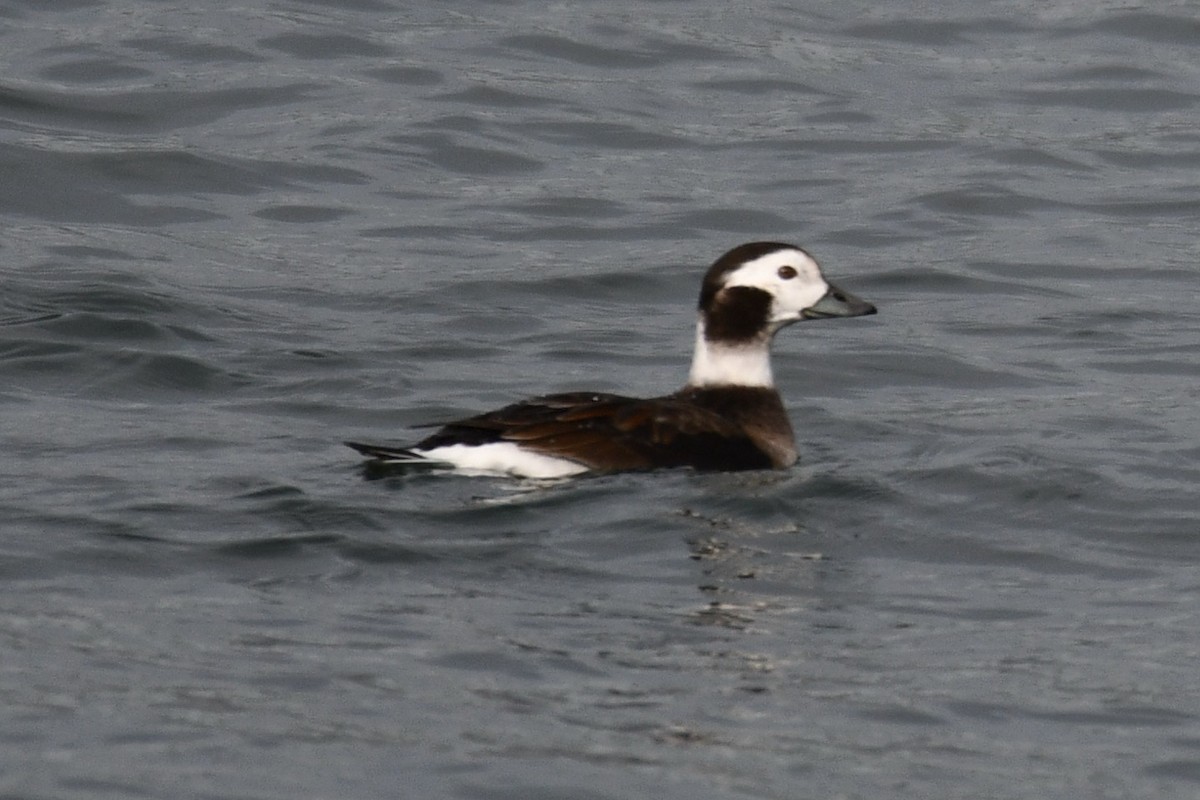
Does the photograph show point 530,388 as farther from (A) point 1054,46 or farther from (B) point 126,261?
(A) point 1054,46

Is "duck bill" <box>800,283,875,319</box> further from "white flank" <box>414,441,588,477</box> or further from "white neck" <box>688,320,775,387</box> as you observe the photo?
"white flank" <box>414,441,588,477</box>

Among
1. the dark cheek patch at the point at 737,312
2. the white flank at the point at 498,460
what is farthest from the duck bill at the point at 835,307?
the white flank at the point at 498,460

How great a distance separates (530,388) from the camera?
10.9m

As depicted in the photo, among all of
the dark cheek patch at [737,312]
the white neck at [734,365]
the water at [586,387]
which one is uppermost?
the dark cheek patch at [737,312]

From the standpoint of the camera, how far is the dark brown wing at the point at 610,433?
28.3 ft

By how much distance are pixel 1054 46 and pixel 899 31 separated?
116 centimetres

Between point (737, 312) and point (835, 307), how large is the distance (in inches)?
15.1

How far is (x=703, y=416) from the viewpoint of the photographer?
897 cm

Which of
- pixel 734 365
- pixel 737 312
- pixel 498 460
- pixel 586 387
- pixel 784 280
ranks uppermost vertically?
pixel 784 280

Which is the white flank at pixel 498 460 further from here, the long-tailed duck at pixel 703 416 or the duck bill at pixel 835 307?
the duck bill at pixel 835 307

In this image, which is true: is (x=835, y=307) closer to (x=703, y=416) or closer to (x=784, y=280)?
(x=784, y=280)

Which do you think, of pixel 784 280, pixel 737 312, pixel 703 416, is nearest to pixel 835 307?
pixel 784 280

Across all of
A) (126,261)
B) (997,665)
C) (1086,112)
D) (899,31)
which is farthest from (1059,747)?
(899,31)

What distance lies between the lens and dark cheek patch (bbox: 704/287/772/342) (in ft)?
30.8
